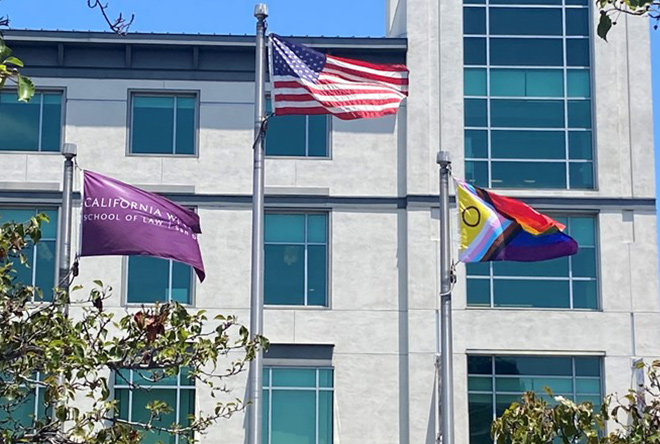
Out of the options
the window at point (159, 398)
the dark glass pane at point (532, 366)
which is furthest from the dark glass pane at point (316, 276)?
the dark glass pane at point (532, 366)

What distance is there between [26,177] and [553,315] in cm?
1263

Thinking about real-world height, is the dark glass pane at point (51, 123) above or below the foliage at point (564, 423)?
above

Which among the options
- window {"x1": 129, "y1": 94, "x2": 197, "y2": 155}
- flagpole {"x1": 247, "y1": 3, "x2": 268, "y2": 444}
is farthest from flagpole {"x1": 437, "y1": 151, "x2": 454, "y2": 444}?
window {"x1": 129, "y1": 94, "x2": 197, "y2": 155}

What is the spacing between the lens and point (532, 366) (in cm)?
3141

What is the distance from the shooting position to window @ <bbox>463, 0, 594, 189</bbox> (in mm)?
32469

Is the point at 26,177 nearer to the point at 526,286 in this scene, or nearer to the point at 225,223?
the point at 225,223

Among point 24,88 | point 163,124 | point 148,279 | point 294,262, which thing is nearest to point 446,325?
point 294,262

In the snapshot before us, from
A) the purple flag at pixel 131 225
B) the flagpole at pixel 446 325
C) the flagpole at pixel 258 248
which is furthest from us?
the flagpole at pixel 446 325

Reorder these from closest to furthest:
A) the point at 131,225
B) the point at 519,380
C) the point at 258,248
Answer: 1. the point at 258,248
2. the point at 131,225
3. the point at 519,380

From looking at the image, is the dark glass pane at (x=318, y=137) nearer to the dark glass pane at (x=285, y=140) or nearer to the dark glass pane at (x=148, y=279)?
the dark glass pane at (x=285, y=140)

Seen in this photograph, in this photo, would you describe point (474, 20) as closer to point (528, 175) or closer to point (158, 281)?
point (528, 175)

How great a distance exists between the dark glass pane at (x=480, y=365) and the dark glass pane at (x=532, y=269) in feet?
6.64

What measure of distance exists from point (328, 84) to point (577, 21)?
42.3ft

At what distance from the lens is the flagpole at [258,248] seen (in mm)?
19797
